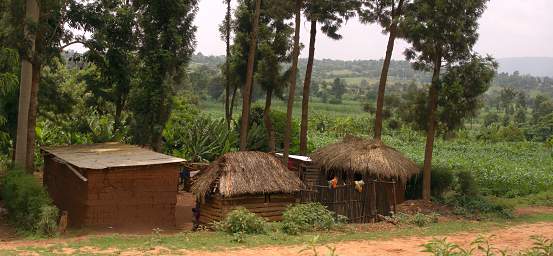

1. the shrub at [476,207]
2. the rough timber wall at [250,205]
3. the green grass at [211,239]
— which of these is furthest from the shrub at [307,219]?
the shrub at [476,207]

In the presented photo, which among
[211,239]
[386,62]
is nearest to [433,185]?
[386,62]

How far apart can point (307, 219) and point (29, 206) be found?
738cm

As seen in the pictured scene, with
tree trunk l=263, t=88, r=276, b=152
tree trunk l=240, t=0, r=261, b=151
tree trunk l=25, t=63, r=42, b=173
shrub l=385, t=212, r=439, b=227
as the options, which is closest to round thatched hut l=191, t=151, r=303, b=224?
shrub l=385, t=212, r=439, b=227

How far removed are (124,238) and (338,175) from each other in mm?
10340

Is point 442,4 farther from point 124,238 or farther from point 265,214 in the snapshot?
point 124,238

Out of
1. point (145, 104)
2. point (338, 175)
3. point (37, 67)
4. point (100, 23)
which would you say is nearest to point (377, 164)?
point (338, 175)

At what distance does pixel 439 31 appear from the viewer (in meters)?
21.5

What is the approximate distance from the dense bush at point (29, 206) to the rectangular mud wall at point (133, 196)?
110 centimetres

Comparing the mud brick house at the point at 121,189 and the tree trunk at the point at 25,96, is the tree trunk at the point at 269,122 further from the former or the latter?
the tree trunk at the point at 25,96

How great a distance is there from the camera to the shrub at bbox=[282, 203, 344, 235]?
15.2 m

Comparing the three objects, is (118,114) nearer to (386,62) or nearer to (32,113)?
(32,113)

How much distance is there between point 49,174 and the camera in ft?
66.1

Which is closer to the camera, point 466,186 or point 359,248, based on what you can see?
point 359,248

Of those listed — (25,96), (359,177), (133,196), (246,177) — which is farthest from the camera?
(359,177)
